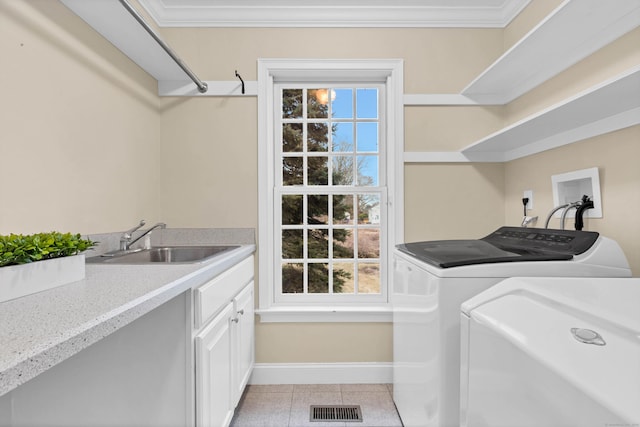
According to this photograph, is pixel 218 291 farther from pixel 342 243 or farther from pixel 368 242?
pixel 368 242

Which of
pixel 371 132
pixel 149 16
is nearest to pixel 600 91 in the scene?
pixel 371 132

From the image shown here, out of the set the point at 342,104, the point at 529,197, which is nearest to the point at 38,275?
the point at 342,104

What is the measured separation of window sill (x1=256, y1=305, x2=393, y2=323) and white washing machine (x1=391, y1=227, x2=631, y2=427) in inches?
24.2

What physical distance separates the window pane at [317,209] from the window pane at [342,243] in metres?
0.12

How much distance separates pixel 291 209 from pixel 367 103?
0.95 metres

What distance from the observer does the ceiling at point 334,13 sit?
2.16m

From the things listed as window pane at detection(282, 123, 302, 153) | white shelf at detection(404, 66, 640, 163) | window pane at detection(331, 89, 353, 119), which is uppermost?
window pane at detection(331, 89, 353, 119)

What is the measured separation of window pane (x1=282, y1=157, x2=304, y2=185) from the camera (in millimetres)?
2355

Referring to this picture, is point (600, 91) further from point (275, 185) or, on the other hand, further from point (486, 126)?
point (275, 185)

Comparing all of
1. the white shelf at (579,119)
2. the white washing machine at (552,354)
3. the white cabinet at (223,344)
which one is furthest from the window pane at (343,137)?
the white washing machine at (552,354)

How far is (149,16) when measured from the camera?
6.89 feet

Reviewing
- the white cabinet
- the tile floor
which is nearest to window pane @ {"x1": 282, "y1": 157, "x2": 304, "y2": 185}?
the white cabinet

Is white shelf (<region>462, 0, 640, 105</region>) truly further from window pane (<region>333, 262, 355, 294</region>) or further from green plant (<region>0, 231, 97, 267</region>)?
green plant (<region>0, 231, 97, 267</region>)

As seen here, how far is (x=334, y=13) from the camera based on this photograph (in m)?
2.19
